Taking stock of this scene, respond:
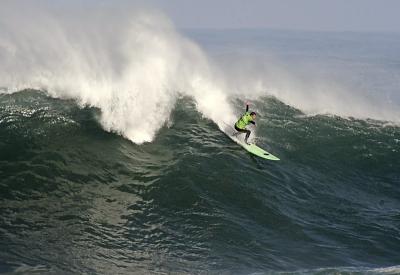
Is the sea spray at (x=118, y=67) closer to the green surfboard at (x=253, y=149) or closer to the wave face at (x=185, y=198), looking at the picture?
the wave face at (x=185, y=198)

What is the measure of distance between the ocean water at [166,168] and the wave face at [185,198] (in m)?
0.05

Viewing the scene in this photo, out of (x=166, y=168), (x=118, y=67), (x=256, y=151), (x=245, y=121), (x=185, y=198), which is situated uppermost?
(x=118, y=67)

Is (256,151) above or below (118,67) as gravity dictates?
below

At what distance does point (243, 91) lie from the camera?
83.7 ft

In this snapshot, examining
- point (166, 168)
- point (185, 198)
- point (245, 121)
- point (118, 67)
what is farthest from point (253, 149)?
point (118, 67)

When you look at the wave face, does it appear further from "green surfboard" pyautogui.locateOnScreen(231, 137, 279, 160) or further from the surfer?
the surfer

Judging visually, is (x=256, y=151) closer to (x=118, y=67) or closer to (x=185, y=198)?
(x=185, y=198)

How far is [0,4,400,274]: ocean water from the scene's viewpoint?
10531 millimetres

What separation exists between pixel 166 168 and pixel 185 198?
184 cm

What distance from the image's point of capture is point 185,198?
12883 millimetres

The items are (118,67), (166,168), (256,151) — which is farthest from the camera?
(118,67)

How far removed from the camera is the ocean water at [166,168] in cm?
1053

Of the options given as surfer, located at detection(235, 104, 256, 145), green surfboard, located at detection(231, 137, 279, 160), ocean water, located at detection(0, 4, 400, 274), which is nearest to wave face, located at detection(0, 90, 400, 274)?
ocean water, located at detection(0, 4, 400, 274)

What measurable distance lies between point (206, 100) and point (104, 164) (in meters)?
6.93
